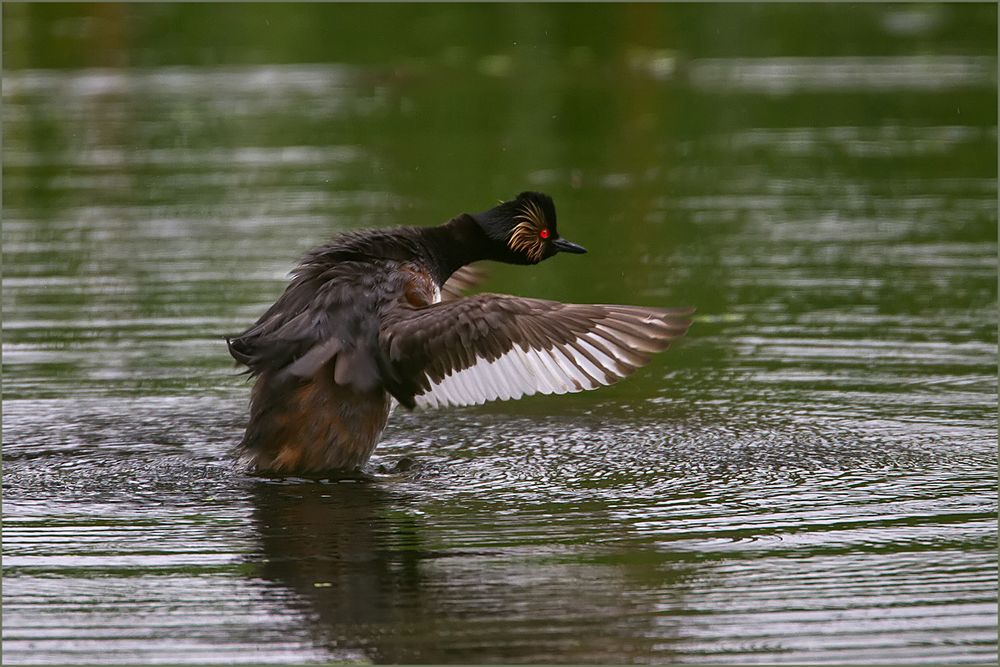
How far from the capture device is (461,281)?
10.4 meters

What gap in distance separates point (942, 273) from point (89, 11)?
17.2 metres

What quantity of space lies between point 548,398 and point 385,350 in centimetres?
195

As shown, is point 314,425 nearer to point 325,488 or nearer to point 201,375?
point 325,488

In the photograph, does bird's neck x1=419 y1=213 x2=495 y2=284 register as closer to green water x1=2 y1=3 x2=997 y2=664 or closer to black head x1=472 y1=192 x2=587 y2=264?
black head x1=472 y1=192 x2=587 y2=264

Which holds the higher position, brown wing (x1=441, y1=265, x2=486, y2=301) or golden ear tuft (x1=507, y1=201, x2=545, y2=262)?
golden ear tuft (x1=507, y1=201, x2=545, y2=262)

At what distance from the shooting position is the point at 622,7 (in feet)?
82.5

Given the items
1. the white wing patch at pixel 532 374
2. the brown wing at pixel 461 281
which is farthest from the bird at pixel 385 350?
the brown wing at pixel 461 281

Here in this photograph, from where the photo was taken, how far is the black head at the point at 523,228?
953cm

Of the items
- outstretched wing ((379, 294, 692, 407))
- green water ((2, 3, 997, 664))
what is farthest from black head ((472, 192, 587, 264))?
outstretched wing ((379, 294, 692, 407))

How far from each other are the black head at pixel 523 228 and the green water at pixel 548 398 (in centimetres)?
89

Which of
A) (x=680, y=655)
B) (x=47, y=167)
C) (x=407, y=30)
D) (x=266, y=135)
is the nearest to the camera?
(x=680, y=655)

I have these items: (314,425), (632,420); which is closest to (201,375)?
(314,425)

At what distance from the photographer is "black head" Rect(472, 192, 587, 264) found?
9531mm

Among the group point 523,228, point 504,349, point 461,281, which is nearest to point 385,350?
point 504,349
